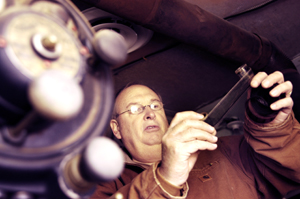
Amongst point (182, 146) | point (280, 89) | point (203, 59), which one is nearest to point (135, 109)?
point (203, 59)

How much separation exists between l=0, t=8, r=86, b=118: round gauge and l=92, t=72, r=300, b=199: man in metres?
0.55

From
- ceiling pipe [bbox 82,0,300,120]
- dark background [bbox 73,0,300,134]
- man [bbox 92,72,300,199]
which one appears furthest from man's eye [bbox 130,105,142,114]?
ceiling pipe [bbox 82,0,300,120]

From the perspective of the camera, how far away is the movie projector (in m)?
0.35

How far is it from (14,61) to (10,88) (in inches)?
1.8

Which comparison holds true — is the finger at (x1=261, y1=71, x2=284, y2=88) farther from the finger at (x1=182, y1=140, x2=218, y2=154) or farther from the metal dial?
the metal dial

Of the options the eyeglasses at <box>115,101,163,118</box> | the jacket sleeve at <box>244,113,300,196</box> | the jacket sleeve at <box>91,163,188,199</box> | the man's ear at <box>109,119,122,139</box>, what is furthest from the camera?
the man's ear at <box>109,119,122,139</box>

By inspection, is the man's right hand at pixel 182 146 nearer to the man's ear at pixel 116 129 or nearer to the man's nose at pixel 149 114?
the man's nose at pixel 149 114

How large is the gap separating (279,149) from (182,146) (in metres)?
0.62

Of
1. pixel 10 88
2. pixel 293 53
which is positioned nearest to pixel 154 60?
pixel 293 53

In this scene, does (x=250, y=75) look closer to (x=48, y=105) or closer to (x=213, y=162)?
(x=213, y=162)

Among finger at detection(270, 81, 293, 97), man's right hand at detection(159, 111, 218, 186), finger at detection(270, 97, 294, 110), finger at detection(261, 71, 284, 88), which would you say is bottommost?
man's right hand at detection(159, 111, 218, 186)

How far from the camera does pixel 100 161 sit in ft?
1.27

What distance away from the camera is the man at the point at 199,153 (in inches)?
34.6

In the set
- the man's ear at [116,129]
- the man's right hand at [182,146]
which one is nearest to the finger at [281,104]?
the man's right hand at [182,146]
